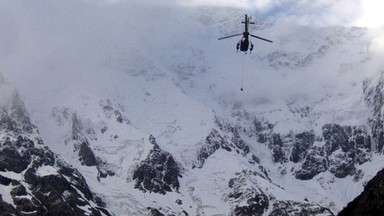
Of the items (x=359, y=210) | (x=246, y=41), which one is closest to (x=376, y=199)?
(x=359, y=210)

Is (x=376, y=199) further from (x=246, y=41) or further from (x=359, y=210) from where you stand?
(x=246, y=41)

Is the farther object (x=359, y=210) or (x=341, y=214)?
(x=341, y=214)

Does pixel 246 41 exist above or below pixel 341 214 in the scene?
above

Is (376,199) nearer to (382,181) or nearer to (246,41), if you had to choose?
(382,181)

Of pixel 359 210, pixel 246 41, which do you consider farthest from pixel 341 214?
pixel 246 41

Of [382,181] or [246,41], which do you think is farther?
[382,181]
